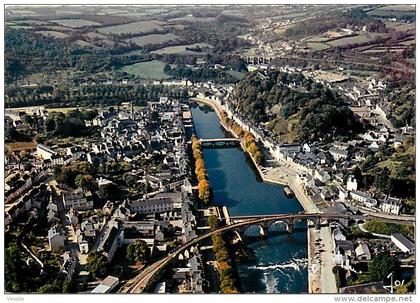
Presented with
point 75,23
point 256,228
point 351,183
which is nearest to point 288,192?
point 351,183

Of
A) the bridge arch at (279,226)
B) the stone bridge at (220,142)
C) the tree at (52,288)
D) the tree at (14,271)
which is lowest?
the stone bridge at (220,142)

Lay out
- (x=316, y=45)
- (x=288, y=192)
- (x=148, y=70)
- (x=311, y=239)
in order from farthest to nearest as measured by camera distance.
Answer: (x=148, y=70), (x=316, y=45), (x=288, y=192), (x=311, y=239)

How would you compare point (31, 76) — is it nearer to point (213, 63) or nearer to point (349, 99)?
point (213, 63)

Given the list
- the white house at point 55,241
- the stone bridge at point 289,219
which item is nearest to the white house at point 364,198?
the stone bridge at point 289,219

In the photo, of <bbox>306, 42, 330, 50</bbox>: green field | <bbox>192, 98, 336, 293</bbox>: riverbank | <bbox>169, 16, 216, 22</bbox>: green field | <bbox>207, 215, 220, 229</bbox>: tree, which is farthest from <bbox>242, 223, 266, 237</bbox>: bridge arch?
<bbox>306, 42, 330, 50</bbox>: green field

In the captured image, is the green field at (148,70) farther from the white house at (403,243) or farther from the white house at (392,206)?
the white house at (403,243)

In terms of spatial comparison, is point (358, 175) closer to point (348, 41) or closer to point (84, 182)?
point (84, 182)

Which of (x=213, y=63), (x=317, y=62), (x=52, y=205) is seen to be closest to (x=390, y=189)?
(x=52, y=205)
